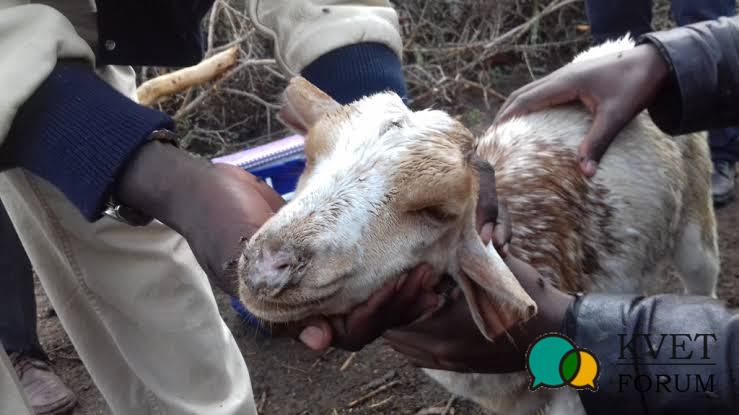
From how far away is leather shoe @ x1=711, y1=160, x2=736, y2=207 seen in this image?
4.29 metres

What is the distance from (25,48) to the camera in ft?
5.54

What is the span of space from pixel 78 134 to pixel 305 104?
0.60 m

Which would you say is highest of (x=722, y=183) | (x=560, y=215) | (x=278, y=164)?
(x=560, y=215)

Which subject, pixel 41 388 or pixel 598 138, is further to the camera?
pixel 41 388

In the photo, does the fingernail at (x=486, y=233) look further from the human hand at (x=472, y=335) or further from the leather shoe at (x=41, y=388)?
the leather shoe at (x=41, y=388)

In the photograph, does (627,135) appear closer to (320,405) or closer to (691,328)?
(691,328)

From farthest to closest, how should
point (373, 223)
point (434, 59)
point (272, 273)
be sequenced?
point (434, 59) < point (373, 223) < point (272, 273)

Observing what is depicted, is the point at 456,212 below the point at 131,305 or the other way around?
the other way around

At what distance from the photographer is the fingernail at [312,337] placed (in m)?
1.57

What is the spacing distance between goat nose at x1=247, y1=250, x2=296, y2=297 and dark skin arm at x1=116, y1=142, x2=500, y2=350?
0.45 feet

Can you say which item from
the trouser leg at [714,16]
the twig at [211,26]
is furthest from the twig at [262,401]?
the trouser leg at [714,16]

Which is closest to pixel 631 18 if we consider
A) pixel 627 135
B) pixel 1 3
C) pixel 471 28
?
pixel 627 135

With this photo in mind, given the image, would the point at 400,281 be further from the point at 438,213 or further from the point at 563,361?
the point at 563,361

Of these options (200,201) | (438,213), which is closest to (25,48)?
(200,201)
